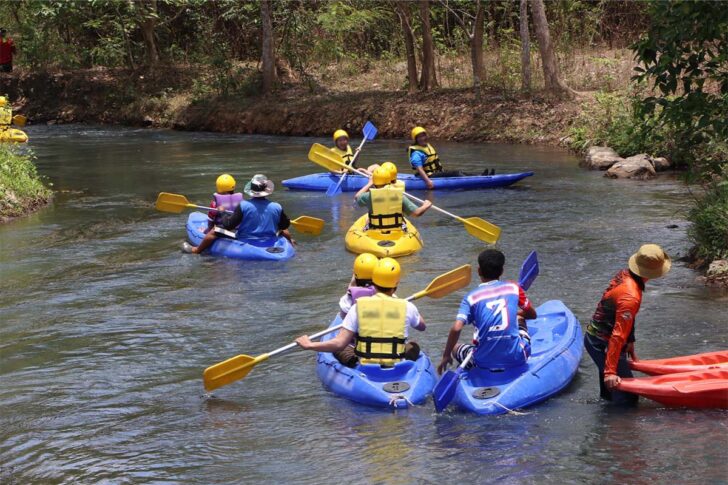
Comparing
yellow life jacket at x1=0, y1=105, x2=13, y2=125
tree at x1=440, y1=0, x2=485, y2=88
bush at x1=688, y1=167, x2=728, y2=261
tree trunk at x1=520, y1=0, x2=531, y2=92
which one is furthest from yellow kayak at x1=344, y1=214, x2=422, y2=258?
tree at x1=440, y1=0, x2=485, y2=88

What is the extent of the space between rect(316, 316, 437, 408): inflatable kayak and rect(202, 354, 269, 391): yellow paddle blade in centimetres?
57

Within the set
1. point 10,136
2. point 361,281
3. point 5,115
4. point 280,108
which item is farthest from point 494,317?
point 280,108

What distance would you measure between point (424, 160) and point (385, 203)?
4080 mm

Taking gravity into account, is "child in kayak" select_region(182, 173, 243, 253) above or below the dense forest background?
below

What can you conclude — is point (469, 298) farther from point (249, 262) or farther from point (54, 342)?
point (249, 262)

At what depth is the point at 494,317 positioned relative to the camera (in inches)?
230

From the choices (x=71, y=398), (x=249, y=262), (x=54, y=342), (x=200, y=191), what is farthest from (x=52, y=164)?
(x=71, y=398)

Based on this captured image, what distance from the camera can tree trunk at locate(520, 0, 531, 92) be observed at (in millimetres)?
19609

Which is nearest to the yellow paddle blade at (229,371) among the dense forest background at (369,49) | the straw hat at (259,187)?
the straw hat at (259,187)

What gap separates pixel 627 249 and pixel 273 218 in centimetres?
377

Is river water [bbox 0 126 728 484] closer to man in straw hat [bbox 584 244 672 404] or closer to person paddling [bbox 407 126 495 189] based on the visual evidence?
man in straw hat [bbox 584 244 672 404]

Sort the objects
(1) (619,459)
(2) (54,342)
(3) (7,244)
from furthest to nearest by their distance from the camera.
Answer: (3) (7,244) < (2) (54,342) < (1) (619,459)

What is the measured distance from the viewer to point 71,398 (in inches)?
263

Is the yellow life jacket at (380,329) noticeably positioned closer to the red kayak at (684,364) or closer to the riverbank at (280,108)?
the red kayak at (684,364)
